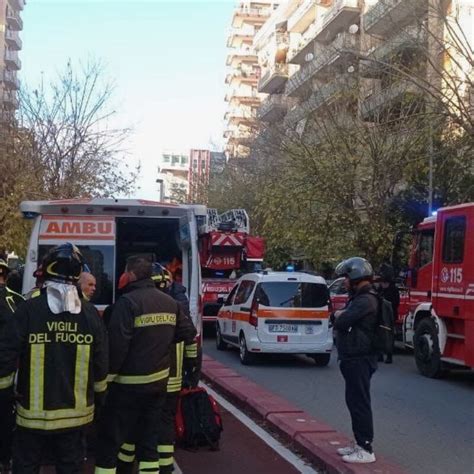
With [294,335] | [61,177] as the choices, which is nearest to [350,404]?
[294,335]

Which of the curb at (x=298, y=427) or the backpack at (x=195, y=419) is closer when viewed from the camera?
the curb at (x=298, y=427)

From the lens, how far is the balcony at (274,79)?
57888 mm

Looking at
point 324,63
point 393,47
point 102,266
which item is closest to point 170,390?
point 102,266

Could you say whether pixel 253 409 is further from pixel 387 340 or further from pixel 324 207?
pixel 324 207

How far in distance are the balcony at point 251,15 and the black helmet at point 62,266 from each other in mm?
87618

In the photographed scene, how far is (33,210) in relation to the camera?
8.73m

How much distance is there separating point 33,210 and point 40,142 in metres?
21.1

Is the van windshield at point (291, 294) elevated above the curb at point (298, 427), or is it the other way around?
the van windshield at point (291, 294)

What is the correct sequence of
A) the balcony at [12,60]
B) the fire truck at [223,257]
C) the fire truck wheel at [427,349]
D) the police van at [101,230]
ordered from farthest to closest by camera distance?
the balcony at [12,60]
the fire truck at [223,257]
the fire truck wheel at [427,349]
the police van at [101,230]

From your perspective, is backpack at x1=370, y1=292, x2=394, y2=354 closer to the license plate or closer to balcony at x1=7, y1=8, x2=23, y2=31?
the license plate

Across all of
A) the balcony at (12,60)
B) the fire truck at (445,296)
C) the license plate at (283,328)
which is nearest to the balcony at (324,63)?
the fire truck at (445,296)

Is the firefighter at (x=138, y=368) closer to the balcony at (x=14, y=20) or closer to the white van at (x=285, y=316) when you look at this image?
the white van at (x=285, y=316)

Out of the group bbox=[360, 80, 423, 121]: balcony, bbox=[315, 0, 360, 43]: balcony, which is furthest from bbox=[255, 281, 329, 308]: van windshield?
bbox=[315, 0, 360, 43]: balcony

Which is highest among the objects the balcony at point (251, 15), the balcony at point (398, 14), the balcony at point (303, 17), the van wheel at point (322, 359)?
the balcony at point (251, 15)
